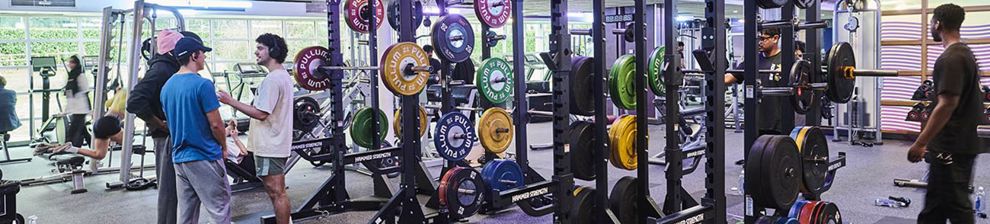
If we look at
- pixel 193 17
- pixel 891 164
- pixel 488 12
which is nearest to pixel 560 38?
pixel 488 12

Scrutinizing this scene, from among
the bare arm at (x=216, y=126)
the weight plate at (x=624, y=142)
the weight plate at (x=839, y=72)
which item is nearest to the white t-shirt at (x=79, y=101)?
the bare arm at (x=216, y=126)

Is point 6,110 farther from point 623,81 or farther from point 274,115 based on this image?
point 623,81

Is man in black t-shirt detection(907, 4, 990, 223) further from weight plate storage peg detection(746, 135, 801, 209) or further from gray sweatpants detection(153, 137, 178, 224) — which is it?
gray sweatpants detection(153, 137, 178, 224)

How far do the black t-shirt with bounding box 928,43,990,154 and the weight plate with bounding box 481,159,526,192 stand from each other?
7.16ft

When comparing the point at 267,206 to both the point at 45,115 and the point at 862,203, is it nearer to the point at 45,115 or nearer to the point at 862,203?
the point at 862,203

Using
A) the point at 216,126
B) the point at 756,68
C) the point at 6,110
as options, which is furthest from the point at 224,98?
the point at 6,110

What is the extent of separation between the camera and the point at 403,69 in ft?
12.8

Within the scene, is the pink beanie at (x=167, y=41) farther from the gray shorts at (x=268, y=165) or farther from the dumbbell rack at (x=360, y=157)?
the dumbbell rack at (x=360, y=157)

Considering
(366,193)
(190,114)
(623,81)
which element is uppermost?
(623,81)

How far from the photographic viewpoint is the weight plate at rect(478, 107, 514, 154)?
468 cm

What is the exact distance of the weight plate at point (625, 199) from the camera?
11.4 feet

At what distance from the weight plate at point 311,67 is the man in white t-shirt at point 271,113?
31.7 inches

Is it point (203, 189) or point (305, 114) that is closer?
point (203, 189)

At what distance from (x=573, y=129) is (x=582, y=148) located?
10 cm
